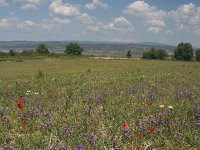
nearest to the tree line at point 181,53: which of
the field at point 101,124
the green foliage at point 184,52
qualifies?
the green foliage at point 184,52

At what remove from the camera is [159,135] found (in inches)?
258

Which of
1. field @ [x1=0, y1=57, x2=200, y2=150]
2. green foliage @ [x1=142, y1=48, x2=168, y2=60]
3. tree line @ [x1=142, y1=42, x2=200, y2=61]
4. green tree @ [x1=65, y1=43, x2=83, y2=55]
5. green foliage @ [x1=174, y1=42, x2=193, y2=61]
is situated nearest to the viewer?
field @ [x1=0, y1=57, x2=200, y2=150]

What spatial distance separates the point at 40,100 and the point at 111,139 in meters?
4.02

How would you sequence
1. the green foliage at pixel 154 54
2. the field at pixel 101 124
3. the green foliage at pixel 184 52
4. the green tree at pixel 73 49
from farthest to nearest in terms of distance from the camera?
the green tree at pixel 73 49, the green foliage at pixel 184 52, the green foliage at pixel 154 54, the field at pixel 101 124

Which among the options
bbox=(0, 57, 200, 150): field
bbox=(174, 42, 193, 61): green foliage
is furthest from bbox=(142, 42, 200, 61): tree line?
bbox=(0, 57, 200, 150): field

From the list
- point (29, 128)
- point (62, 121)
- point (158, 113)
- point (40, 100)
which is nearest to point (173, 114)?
point (158, 113)

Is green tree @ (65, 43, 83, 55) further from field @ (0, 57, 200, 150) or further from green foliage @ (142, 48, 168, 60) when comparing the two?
field @ (0, 57, 200, 150)

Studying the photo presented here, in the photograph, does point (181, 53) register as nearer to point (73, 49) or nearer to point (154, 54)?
point (154, 54)

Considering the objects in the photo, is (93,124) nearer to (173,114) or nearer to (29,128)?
(29,128)

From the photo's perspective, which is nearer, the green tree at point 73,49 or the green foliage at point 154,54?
the green foliage at point 154,54

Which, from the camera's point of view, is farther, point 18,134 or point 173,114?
point 173,114

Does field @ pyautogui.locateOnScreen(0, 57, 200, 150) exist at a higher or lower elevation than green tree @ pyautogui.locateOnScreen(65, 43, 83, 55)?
higher

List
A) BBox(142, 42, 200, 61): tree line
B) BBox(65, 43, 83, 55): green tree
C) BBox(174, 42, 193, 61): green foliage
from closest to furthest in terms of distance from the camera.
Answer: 1. BBox(142, 42, 200, 61): tree line
2. BBox(174, 42, 193, 61): green foliage
3. BBox(65, 43, 83, 55): green tree

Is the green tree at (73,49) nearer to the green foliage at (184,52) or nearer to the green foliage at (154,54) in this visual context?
the green foliage at (154,54)
